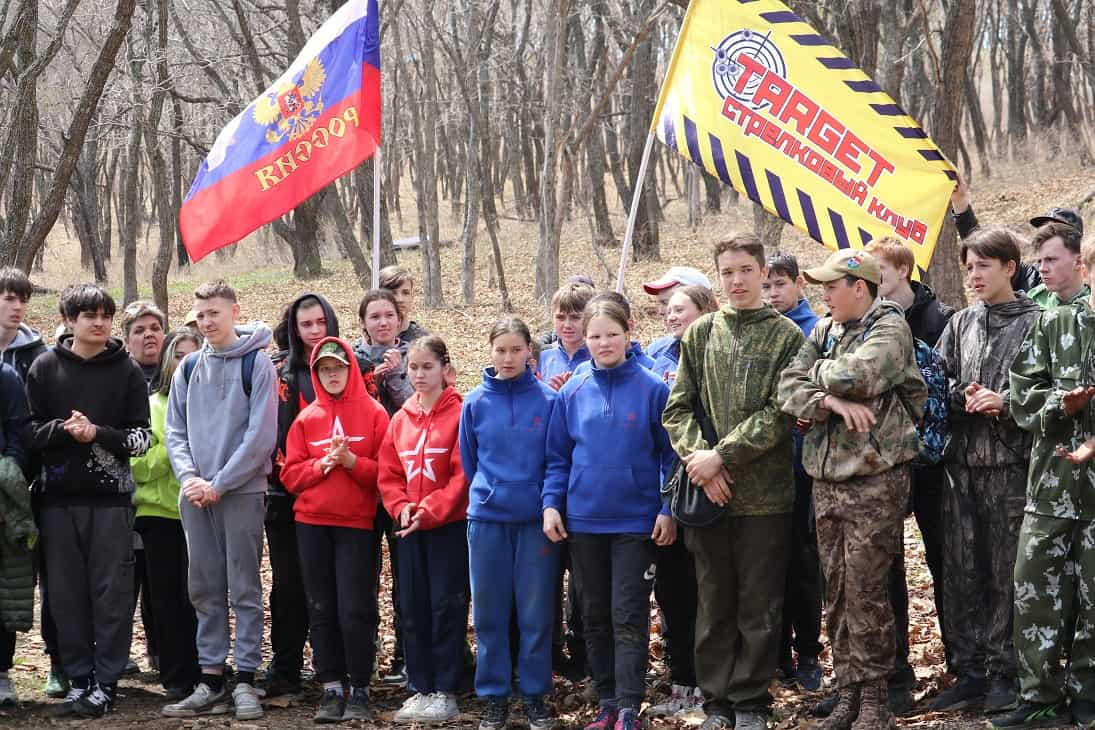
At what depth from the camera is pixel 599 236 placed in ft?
93.6

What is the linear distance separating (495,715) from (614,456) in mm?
1433

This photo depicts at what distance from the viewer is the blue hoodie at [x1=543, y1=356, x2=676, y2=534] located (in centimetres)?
562

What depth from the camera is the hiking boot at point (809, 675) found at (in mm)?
6164

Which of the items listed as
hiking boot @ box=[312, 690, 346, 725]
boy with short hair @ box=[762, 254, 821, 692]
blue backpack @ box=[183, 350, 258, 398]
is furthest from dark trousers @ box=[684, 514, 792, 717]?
blue backpack @ box=[183, 350, 258, 398]

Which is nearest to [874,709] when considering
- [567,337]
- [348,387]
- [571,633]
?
[571,633]

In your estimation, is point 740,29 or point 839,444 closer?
point 839,444

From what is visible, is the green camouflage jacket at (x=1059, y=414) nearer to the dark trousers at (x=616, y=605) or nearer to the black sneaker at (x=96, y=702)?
the dark trousers at (x=616, y=605)

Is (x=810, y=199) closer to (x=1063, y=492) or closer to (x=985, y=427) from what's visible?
(x=985, y=427)

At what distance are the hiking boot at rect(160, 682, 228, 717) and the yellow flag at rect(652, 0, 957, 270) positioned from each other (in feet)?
13.2

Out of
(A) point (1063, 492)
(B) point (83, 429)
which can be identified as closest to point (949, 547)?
(A) point (1063, 492)

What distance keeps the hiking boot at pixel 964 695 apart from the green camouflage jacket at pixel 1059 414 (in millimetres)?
949

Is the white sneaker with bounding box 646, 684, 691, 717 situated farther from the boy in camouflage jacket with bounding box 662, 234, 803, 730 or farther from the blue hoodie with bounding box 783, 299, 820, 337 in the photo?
the blue hoodie with bounding box 783, 299, 820, 337

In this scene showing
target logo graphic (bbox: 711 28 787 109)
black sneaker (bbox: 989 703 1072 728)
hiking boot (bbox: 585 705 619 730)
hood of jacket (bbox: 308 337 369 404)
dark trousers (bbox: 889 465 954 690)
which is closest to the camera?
black sneaker (bbox: 989 703 1072 728)

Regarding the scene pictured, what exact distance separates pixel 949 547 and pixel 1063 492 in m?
0.67
